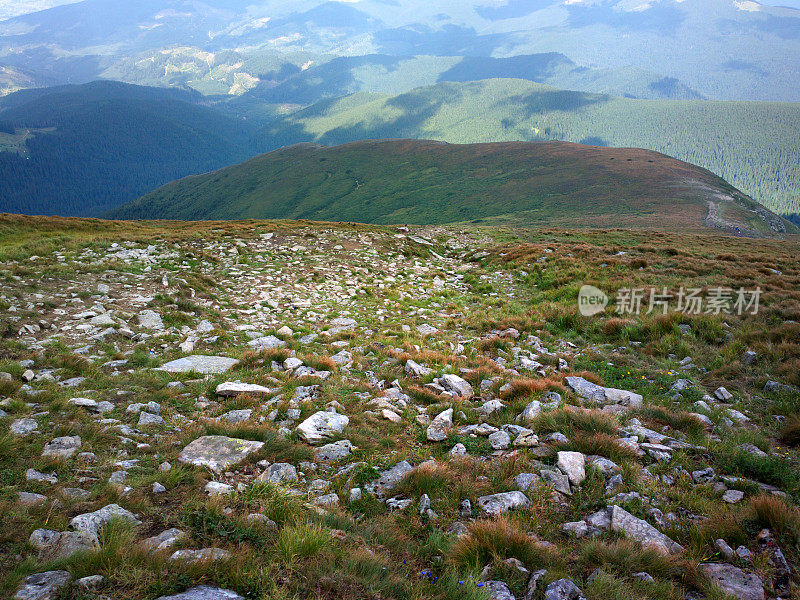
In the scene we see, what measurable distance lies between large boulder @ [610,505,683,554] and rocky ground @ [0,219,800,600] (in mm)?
24

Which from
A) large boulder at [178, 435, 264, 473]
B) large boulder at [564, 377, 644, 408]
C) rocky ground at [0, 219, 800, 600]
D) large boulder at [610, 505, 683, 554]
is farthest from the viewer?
large boulder at [564, 377, 644, 408]

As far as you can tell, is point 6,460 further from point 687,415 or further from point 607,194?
point 607,194

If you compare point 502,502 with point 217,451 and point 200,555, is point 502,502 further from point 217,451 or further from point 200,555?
point 217,451

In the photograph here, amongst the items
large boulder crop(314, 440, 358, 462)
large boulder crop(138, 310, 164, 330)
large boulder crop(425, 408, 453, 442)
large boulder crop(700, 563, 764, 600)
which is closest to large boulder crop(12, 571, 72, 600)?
large boulder crop(314, 440, 358, 462)

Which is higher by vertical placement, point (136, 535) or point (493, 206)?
point (493, 206)

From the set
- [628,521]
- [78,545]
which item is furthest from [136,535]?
[628,521]

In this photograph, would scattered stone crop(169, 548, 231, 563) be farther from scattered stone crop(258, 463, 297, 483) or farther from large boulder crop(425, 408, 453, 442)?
large boulder crop(425, 408, 453, 442)

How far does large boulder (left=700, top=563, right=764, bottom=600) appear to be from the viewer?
3389 millimetres

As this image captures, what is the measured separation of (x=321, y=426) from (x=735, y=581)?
5.44 metres

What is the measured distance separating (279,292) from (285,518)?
12.9 meters

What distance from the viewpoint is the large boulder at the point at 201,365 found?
27.1ft

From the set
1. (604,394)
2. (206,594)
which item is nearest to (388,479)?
(206,594)

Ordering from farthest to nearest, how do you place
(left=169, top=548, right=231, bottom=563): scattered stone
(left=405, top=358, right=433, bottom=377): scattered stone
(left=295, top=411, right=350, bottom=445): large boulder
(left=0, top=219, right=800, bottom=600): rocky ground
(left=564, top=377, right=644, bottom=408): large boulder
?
(left=405, top=358, right=433, bottom=377): scattered stone → (left=564, top=377, right=644, bottom=408): large boulder → (left=295, top=411, right=350, bottom=445): large boulder → (left=0, top=219, right=800, bottom=600): rocky ground → (left=169, top=548, right=231, bottom=563): scattered stone

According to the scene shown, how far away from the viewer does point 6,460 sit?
4699mm
